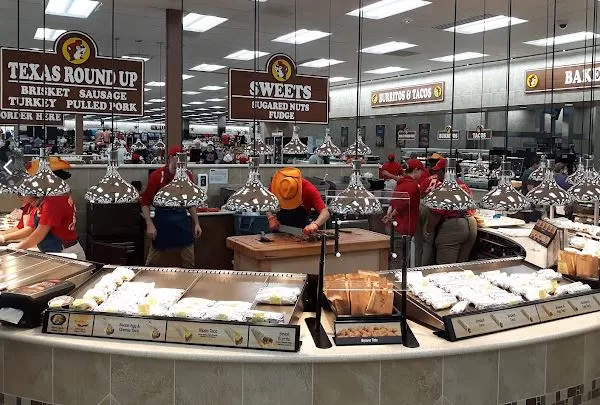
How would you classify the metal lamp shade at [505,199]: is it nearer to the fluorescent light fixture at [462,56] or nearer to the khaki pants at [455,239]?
the khaki pants at [455,239]

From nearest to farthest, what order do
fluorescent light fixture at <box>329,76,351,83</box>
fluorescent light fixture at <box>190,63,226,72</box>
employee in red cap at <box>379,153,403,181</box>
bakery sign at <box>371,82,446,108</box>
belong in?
1. employee in red cap at <box>379,153,403,181</box>
2. fluorescent light fixture at <box>190,63,226,72</box>
3. bakery sign at <box>371,82,446,108</box>
4. fluorescent light fixture at <box>329,76,351,83</box>

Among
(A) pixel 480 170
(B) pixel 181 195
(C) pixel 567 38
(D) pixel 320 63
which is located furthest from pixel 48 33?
(C) pixel 567 38

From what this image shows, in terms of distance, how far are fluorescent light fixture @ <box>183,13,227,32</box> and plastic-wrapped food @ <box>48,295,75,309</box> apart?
6467mm

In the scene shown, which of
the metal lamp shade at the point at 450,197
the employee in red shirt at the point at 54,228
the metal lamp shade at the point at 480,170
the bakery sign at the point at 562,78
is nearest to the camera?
the metal lamp shade at the point at 450,197

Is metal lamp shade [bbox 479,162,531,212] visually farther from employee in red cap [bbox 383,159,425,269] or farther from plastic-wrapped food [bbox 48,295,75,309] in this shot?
plastic-wrapped food [bbox 48,295,75,309]

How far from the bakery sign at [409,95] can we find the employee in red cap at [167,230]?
9885mm

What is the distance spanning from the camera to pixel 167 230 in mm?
6488

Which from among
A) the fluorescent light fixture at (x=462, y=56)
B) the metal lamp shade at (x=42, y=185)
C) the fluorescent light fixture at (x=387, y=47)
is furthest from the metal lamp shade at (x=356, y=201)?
the fluorescent light fixture at (x=462, y=56)

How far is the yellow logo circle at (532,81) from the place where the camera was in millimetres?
12359

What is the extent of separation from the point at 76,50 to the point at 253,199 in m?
3.66

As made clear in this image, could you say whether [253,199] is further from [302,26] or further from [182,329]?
[302,26]

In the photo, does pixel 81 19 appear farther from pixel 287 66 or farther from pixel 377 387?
pixel 377 387

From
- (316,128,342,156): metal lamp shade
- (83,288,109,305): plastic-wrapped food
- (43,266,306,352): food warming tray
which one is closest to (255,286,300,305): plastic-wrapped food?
(43,266,306,352): food warming tray

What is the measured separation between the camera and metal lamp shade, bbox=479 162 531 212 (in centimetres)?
418
